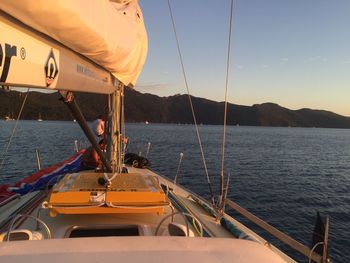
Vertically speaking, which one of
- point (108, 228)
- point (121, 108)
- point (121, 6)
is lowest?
point (108, 228)

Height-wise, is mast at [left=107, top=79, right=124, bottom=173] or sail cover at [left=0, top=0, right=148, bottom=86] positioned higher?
sail cover at [left=0, top=0, right=148, bottom=86]

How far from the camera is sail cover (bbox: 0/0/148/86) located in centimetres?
199

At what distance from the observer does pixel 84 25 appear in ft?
8.45

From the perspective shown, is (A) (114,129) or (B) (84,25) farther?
(A) (114,129)

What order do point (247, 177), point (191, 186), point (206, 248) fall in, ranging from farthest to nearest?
point (247, 177), point (191, 186), point (206, 248)

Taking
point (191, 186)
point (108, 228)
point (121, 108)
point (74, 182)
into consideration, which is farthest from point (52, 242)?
point (191, 186)

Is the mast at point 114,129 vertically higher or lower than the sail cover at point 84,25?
lower

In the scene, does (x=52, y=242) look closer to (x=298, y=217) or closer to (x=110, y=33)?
(x=110, y=33)

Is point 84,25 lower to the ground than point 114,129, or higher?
higher

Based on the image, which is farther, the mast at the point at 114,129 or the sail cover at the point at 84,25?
the mast at the point at 114,129

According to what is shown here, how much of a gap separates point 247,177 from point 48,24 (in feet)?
99.8

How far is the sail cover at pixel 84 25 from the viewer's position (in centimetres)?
199

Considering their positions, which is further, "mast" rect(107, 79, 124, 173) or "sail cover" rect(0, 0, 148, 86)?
"mast" rect(107, 79, 124, 173)

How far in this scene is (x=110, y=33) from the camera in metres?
3.38
